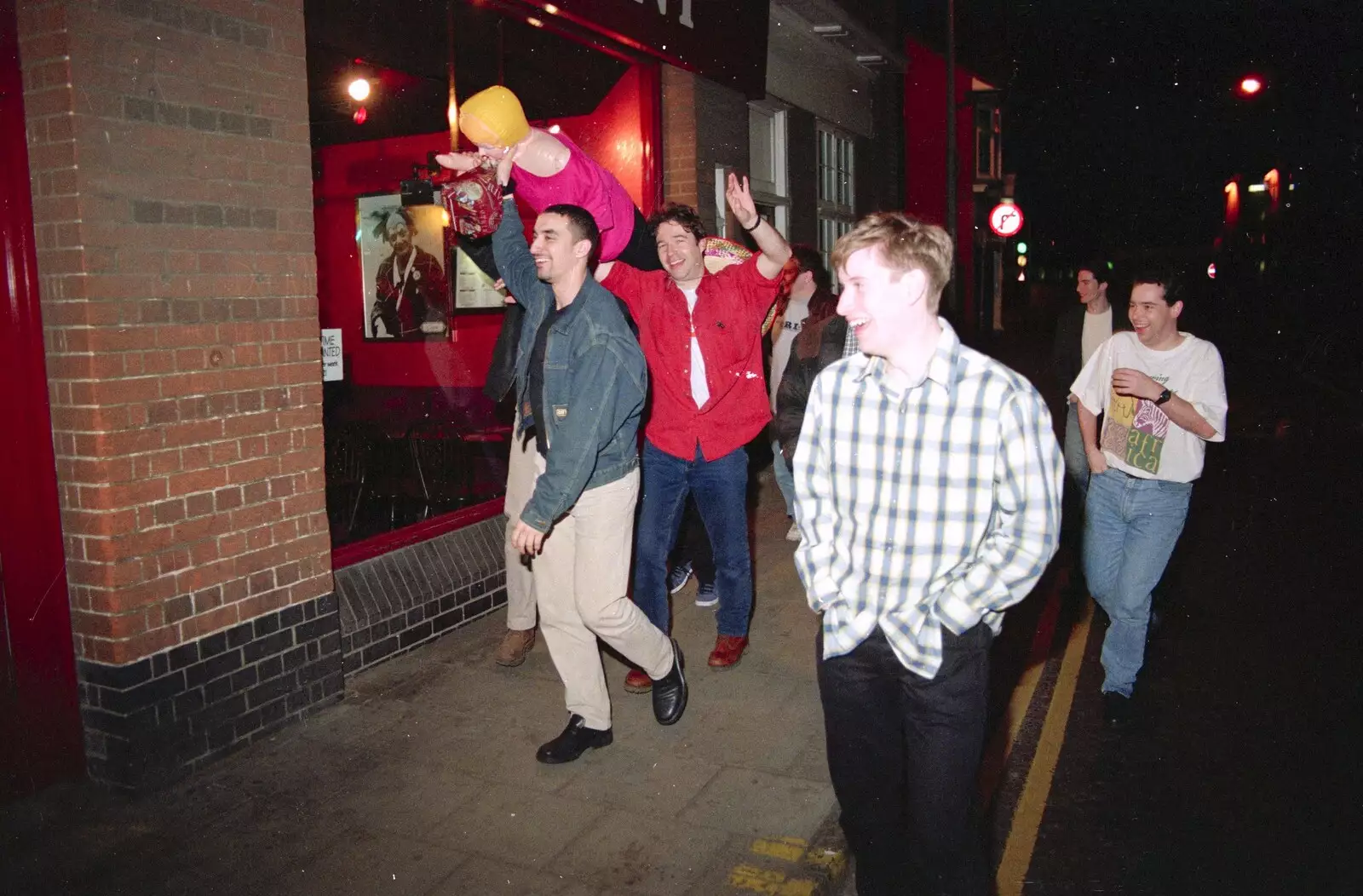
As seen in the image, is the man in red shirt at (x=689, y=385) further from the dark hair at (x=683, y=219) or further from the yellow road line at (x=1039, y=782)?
the yellow road line at (x=1039, y=782)

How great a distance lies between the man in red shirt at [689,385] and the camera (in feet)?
16.4

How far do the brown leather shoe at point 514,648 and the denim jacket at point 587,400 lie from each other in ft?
5.03

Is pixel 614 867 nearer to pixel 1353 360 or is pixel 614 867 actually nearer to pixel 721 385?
pixel 721 385

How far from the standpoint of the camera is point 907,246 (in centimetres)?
256

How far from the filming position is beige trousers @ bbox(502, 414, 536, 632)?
526 cm

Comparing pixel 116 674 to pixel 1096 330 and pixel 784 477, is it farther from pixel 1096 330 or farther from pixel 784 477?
pixel 1096 330

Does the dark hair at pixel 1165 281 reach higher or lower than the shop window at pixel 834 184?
lower

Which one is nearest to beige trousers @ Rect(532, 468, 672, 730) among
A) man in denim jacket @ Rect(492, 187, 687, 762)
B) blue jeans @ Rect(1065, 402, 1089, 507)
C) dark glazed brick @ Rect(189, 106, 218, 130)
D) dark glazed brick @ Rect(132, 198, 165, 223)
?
man in denim jacket @ Rect(492, 187, 687, 762)

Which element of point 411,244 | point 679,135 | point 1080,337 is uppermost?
point 679,135

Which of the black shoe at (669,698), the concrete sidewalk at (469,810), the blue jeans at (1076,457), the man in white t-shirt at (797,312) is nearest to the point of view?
the concrete sidewalk at (469,810)

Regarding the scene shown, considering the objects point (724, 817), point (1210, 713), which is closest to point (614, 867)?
point (724, 817)

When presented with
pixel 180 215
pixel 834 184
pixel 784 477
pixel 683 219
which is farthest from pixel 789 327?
pixel 834 184

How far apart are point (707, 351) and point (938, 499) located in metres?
2.59

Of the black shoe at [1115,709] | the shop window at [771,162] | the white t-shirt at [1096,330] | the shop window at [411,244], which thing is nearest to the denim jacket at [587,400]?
the shop window at [411,244]
